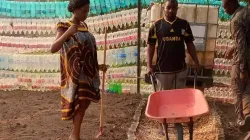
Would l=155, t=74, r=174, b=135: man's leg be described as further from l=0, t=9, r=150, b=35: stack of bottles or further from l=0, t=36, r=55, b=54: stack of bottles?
l=0, t=36, r=55, b=54: stack of bottles

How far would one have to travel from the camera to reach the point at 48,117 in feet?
22.9

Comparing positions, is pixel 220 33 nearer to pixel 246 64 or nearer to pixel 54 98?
pixel 246 64

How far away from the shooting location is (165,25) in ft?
19.4

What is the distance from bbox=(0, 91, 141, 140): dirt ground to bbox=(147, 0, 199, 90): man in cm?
103

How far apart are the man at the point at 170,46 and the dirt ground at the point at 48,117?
1032 mm

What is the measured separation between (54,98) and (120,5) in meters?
2.29

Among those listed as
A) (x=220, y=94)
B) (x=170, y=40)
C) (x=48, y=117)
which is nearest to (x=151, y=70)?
(x=170, y=40)

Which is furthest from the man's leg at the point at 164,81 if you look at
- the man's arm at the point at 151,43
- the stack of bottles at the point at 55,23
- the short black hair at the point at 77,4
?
the stack of bottles at the point at 55,23

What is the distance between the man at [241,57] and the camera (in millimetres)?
5133

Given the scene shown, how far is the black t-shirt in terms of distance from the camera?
590 cm

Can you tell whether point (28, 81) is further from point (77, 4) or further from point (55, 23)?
point (77, 4)

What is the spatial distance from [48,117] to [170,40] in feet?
8.20

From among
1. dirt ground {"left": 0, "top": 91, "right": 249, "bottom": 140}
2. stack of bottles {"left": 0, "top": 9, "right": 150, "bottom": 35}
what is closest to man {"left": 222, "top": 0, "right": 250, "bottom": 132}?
dirt ground {"left": 0, "top": 91, "right": 249, "bottom": 140}

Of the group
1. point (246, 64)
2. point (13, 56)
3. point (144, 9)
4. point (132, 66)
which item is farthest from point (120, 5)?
point (246, 64)
